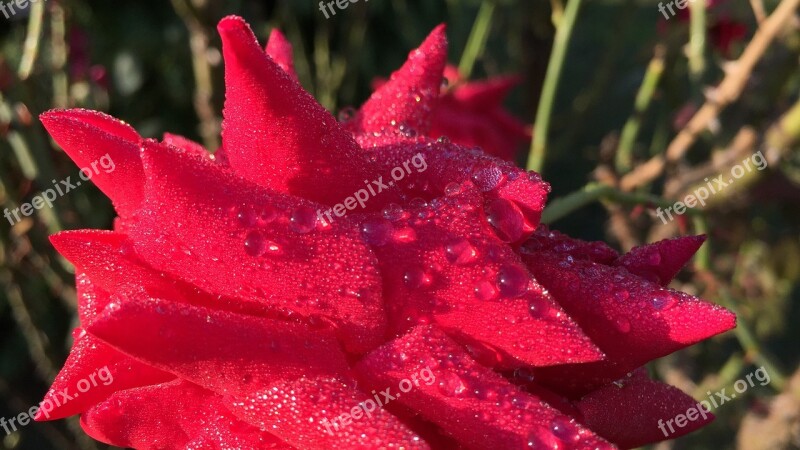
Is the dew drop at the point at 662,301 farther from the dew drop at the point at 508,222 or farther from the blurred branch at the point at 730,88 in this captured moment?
the blurred branch at the point at 730,88

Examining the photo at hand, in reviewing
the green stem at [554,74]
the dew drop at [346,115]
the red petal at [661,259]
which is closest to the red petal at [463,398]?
the red petal at [661,259]

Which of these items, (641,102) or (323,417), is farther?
(641,102)

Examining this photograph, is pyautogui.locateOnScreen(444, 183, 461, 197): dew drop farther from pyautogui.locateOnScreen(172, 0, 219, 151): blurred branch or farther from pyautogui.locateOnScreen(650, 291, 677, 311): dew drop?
pyautogui.locateOnScreen(172, 0, 219, 151): blurred branch

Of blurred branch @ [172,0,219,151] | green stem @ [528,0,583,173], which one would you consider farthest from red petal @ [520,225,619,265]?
blurred branch @ [172,0,219,151]

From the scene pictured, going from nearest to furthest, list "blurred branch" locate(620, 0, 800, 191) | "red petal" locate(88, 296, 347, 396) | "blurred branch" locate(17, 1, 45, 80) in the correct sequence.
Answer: "red petal" locate(88, 296, 347, 396), "blurred branch" locate(17, 1, 45, 80), "blurred branch" locate(620, 0, 800, 191)

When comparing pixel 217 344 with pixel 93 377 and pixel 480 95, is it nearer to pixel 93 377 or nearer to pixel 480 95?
pixel 93 377

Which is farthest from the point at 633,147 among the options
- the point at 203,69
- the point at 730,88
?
the point at 203,69
